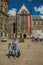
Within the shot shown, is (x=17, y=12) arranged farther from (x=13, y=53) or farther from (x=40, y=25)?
(x=13, y=53)

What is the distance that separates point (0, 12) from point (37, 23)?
158 ft

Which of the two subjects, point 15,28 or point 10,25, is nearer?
point 15,28

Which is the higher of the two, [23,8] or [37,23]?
[23,8]

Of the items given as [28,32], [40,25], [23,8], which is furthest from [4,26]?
[40,25]

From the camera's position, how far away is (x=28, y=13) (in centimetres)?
9100

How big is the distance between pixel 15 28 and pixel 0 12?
1033 inches

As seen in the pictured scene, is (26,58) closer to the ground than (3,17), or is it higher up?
closer to the ground

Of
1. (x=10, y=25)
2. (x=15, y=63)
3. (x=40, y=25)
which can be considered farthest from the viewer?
(x=40, y=25)

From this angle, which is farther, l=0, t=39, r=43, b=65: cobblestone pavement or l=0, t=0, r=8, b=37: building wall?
l=0, t=0, r=8, b=37: building wall

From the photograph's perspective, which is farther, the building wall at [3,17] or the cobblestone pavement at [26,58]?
the building wall at [3,17]

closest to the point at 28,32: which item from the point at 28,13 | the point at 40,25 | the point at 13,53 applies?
the point at 28,13

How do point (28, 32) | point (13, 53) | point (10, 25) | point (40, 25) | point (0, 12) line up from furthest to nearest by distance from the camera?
point (40, 25) → point (10, 25) → point (28, 32) → point (0, 12) → point (13, 53)

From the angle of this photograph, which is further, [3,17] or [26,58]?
[3,17]

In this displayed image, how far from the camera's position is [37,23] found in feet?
361
